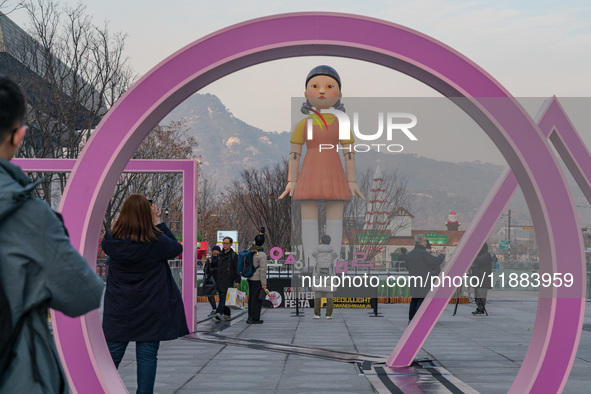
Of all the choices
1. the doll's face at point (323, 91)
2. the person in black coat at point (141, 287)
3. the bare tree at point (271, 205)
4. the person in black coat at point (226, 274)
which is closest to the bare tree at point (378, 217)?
the doll's face at point (323, 91)

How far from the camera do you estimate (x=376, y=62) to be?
249 inches

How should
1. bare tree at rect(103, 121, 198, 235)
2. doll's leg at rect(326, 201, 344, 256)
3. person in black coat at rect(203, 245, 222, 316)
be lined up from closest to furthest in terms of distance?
doll's leg at rect(326, 201, 344, 256), person in black coat at rect(203, 245, 222, 316), bare tree at rect(103, 121, 198, 235)

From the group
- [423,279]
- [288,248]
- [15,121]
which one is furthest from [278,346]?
[288,248]

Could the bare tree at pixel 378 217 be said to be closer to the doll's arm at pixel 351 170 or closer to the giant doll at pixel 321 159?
the giant doll at pixel 321 159

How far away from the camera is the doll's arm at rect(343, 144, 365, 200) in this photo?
1675 centimetres

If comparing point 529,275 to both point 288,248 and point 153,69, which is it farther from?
point 153,69

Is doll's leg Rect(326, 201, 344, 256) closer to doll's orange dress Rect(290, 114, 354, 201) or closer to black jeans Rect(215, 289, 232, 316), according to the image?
doll's orange dress Rect(290, 114, 354, 201)

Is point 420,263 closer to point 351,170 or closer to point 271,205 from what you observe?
point 351,170

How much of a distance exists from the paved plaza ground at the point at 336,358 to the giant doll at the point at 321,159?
2.61 meters

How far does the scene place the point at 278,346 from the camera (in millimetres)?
11508

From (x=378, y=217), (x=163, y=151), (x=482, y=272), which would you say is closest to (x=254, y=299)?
(x=482, y=272)

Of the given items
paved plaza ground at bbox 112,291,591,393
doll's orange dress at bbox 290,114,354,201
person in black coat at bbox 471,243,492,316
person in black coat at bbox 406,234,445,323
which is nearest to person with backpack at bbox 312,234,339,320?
paved plaza ground at bbox 112,291,591,393

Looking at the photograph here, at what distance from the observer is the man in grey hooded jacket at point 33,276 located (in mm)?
2578

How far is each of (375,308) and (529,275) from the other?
11.6 m
